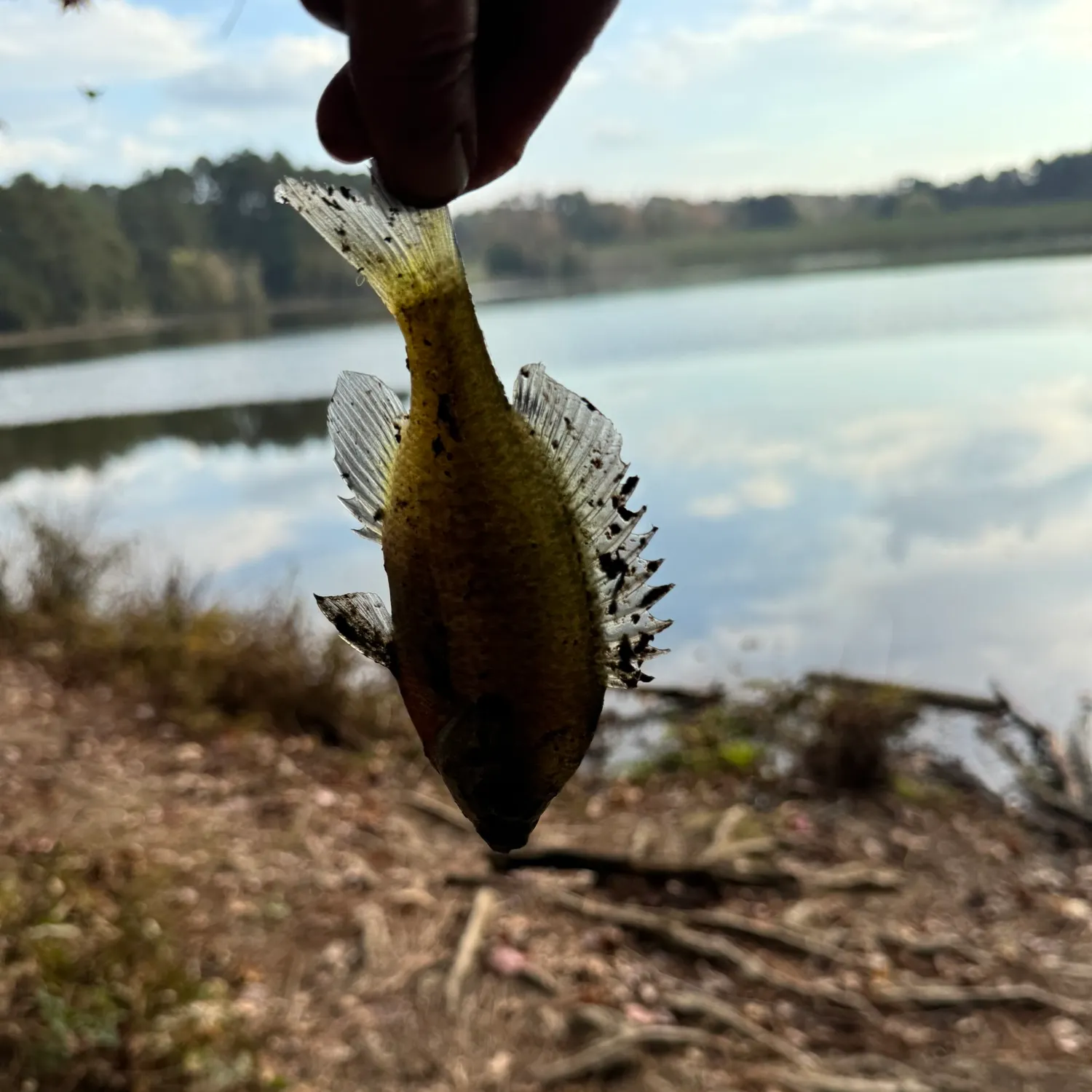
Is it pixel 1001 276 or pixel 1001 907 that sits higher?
pixel 1001 276

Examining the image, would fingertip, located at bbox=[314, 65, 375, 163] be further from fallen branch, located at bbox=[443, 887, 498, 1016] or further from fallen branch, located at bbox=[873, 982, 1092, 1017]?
fallen branch, located at bbox=[873, 982, 1092, 1017]

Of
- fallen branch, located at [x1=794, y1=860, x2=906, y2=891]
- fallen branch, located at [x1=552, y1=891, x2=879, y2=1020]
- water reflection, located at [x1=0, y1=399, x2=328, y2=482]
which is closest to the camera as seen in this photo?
fallen branch, located at [x1=552, y1=891, x2=879, y2=1020]

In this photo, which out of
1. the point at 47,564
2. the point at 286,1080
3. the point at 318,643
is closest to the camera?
the point at 286,1080

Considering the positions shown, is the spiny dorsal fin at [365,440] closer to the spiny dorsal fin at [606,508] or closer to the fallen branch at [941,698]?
the spiny dorsal fin at [606,508]

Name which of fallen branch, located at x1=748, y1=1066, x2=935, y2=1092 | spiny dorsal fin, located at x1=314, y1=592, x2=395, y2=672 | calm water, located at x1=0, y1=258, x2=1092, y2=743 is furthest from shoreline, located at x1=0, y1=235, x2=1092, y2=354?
spiny dorsal fin, located at x1=314, y1=592, x2=395, y2=672

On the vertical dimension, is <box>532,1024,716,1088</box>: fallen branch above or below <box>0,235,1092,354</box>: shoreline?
below

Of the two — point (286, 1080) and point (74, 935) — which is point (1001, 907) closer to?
point (286, 1080)

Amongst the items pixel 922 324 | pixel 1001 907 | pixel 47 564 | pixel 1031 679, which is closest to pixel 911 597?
pixel 1031 679

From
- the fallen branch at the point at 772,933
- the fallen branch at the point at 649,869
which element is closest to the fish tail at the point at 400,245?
the fallen branch at the point at 649,869
